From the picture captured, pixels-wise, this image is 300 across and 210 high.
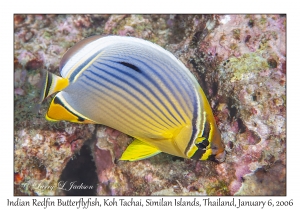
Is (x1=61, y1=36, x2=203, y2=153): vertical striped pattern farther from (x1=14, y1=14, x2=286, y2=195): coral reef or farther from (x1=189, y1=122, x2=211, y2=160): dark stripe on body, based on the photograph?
(x1=14, y1=14, x2=286, y2=195): coral reef

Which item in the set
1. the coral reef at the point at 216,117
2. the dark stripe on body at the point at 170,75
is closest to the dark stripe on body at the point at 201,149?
the dark stripe on body at the point at 170,75

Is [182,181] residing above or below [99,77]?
below

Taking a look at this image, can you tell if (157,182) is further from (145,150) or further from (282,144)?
(282,144)

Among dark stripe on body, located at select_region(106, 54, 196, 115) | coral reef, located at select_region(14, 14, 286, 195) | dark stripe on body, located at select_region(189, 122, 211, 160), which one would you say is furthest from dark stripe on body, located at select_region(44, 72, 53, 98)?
coral reef, located at select_region(14, 14, 286, 195)

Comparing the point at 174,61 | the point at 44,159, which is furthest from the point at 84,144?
the point at 174,61

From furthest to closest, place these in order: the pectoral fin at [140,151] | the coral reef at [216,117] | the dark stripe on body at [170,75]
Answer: the coral reef at [216,117], the pectoral fin at [140,151], the dark stripe on body at [170,75]

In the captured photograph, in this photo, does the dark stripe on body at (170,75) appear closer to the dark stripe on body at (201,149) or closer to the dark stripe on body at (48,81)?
the dark stripe on body at (201,149)
